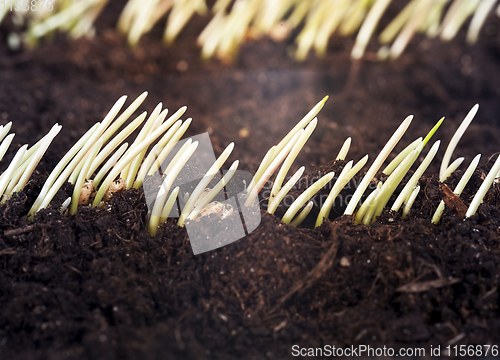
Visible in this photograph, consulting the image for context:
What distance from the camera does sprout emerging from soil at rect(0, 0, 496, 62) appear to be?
217cm

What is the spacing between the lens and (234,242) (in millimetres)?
945

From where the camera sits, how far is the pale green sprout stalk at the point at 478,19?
2174 millimetres

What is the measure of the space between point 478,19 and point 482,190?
5.41 feet

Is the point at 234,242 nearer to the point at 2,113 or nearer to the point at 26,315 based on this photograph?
the point at 26,315

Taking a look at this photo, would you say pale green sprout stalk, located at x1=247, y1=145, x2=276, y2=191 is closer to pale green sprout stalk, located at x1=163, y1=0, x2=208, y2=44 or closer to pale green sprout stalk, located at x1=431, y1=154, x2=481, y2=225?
pale green sprout stalk, located at x1=431, y1=154, x2=481, y2=225

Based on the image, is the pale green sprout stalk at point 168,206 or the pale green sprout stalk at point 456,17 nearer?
the pale green sprout stalk at point 168,206

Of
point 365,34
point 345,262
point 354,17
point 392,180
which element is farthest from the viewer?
point 354,17

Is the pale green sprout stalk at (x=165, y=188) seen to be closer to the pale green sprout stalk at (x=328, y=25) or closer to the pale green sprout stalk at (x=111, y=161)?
the pale green sprout stalk at (x=111, y=161)

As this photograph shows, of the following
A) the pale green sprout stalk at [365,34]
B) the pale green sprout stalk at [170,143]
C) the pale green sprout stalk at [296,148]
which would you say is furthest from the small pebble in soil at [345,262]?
the pale green sprout stalk at [365,34]

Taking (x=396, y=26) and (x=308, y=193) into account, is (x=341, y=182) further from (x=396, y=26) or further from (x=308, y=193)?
(x=396, y=26)

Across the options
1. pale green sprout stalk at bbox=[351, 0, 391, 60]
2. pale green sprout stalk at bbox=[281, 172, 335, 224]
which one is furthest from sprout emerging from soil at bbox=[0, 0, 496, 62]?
pale green sprout stalk at bbox=[281, 172, 335, 224]

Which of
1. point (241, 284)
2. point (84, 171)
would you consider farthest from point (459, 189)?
point (84, 171)

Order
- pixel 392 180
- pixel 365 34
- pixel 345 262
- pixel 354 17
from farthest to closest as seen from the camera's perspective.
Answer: pixel 354 17, pixel 365 34, pixel 392 180, pixel 345 262

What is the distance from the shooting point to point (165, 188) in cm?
96
